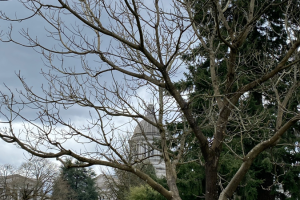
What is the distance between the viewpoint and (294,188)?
12969mm

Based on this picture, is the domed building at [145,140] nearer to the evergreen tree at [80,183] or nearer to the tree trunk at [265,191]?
the tree trunk at [265,191]

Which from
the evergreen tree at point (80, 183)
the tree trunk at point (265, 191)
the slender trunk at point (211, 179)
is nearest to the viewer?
the slender trunk at point (211, 179)

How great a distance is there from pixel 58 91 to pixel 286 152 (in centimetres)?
1025

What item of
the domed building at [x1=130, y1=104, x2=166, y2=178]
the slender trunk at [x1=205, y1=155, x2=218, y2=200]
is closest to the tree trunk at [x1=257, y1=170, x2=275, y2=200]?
the domed building at [x1=130, y1=104, x2=166, y2=178]

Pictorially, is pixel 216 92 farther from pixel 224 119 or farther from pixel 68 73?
pixel 68 73

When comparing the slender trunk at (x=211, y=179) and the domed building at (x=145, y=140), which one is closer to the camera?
the slender trunk at (x=211, y=179)

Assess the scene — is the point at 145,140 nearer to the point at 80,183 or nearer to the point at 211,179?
the point at 211,179

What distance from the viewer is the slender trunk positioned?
5352 mm

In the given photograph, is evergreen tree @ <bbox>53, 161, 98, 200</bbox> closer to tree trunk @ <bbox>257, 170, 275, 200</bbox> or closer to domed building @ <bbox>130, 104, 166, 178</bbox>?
domed building @ <bbox>130, 104, 166, 178</bbox>

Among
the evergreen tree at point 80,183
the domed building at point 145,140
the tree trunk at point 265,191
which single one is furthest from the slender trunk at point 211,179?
the evergreen tree at point 80,183

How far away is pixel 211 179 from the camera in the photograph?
5.41 meters

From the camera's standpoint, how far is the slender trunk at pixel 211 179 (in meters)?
5.35

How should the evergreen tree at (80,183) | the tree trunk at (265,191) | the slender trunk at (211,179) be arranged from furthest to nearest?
the evergreen tree at (80,183) < the tree trunk at (265,191) < the slender trunk at (211,179)

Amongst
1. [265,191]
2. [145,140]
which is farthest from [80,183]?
[145,140]
